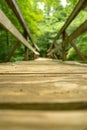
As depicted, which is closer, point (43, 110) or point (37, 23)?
point (43, 110)

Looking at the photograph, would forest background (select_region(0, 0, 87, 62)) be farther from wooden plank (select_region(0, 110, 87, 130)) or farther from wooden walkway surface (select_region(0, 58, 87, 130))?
wooden plank (select_region(0, 110, 87, 130))

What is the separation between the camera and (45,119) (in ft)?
1.74

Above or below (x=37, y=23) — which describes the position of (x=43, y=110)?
below

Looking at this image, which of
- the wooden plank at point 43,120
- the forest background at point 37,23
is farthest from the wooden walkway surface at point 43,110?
the forest background at point 37,23

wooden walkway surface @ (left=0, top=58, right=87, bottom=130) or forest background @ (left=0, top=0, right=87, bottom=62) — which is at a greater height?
forest background @ (left=0, top=0, right=87, bottom=62)

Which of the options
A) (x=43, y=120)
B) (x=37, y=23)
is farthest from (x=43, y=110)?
(x=37, y=23)

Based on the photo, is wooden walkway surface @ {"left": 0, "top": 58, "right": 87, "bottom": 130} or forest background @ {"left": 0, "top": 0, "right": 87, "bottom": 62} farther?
forest background @ {"left": 0, "top": 0, "right": 87, "bottom": 62}

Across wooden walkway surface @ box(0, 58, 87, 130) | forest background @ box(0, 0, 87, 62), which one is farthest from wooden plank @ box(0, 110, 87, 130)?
forest background @ box(0, 0, 87, 62)

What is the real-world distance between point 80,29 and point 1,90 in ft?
5.69

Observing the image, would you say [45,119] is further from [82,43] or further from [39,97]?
[82,43]

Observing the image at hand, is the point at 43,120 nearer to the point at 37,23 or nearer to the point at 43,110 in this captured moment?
the point at 43,110

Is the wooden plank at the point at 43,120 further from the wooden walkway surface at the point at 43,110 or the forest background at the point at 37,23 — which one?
the forest background at the point at 37,23

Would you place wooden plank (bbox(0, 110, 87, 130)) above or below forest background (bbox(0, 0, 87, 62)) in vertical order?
below

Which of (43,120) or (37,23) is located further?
(37,23)
